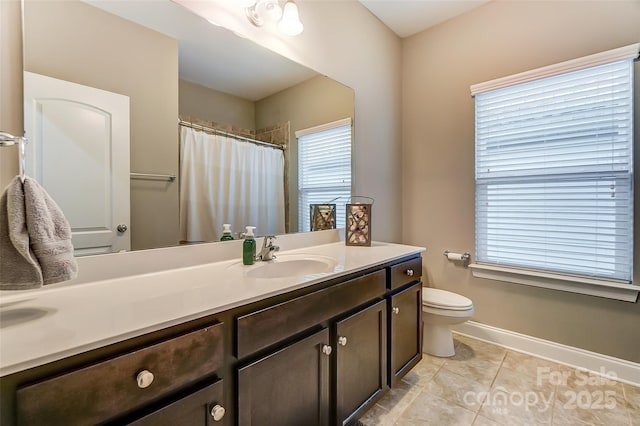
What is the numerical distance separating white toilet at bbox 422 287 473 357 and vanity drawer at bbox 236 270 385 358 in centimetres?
82

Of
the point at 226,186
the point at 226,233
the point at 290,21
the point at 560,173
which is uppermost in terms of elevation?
the point at 290,21

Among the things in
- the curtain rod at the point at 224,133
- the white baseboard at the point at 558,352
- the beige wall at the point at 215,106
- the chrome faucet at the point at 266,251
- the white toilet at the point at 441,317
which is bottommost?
the white baseboard at the point at 558,352

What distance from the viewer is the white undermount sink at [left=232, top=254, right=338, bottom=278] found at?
1.32m

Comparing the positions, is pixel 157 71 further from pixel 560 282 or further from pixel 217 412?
Answer: pixel 560 282

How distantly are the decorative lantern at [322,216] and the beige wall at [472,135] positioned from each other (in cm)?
99

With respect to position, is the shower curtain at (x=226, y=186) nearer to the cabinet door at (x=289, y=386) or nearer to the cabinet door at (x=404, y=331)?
the cabinet door at (x=289, y=386)

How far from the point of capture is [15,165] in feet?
2.93

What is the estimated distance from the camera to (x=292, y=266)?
146cm

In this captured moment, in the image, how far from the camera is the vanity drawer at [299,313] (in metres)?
0.87

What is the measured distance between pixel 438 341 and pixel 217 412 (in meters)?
1.78

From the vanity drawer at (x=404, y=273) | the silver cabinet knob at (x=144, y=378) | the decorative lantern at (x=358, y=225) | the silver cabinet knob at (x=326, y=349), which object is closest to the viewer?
the silver cabinet knob at (x=144, y=378)

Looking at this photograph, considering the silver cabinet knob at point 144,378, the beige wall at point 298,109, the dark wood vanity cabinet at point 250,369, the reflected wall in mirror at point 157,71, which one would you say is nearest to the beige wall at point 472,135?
the beige wall at point 298,109

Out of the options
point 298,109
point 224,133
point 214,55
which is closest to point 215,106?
point 224,133

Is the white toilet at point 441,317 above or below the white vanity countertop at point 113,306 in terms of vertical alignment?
below
